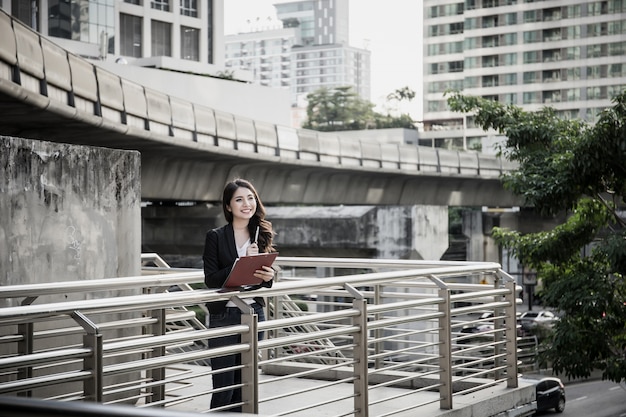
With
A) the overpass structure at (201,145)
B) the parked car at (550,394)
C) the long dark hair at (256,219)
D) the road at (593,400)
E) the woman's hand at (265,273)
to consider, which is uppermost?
the overpass structure at (201,145)

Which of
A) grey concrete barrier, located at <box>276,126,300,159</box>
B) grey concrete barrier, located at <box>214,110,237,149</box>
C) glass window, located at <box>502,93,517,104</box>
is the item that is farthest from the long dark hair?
glass window, located at <box>502,93,517,104</box>

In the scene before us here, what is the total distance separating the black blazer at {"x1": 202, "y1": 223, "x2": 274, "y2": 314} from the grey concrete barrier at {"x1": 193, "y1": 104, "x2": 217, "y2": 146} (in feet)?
57.7

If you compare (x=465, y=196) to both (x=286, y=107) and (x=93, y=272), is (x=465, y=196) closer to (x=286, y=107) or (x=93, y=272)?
(x=286, y=107)

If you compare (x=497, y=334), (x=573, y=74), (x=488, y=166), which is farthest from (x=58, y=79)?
(x=573, y=74)

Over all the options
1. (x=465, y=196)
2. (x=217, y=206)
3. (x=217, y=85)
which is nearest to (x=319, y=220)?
(x=217, y=206)

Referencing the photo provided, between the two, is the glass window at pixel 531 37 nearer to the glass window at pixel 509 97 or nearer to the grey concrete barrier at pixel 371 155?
the glass window at pixel 509 97

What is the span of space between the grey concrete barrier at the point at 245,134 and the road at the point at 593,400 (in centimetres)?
1196

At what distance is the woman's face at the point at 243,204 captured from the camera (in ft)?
19.8

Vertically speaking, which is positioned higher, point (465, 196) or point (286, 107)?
point (286, 107)

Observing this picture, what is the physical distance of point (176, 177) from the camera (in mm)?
25078

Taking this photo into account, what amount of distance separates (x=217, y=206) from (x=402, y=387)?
27.5m

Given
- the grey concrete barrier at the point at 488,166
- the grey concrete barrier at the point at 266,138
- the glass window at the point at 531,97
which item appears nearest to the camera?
the grey concrete barrier at the point at 266,138

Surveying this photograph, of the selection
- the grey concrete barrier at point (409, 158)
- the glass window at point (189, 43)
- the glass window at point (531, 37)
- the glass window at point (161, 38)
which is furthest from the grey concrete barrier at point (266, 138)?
the glass window at point (531, 37)

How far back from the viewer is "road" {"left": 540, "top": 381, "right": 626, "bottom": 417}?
2753cm
